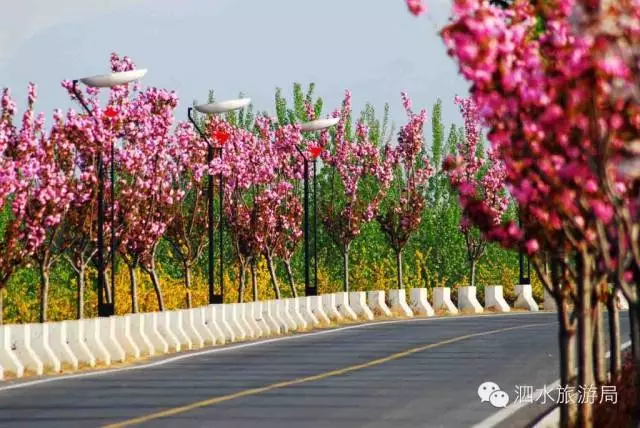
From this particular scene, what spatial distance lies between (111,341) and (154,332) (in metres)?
2.75

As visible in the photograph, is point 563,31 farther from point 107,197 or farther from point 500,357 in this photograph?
point 107,197

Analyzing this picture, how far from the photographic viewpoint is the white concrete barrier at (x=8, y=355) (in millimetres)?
30516

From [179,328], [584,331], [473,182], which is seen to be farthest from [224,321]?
[473,182]

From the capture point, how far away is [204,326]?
4225 centimetres

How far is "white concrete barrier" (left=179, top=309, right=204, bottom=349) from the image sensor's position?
40875mm

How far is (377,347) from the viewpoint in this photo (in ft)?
131

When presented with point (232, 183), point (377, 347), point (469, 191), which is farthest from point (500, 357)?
point (232, 183)

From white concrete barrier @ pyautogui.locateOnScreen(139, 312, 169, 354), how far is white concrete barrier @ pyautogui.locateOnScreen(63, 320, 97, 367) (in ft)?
12.0

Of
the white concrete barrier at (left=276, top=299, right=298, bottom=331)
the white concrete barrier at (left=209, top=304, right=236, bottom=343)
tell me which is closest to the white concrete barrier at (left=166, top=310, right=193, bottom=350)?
the white concrete barrier at (left=209, top=304, right=236, bottom=343)

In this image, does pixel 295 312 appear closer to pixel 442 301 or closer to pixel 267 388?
pixel 442 301

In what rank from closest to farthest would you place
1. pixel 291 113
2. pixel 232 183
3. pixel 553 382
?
pixel 553 382 → pixel 232 183 → pixel 291 113

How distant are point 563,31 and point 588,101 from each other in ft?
7.74

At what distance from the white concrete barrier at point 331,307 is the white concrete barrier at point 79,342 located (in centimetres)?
2097

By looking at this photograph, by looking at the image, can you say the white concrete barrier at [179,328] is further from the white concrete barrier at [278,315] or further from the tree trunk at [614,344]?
the tree trunk at [614,344]
